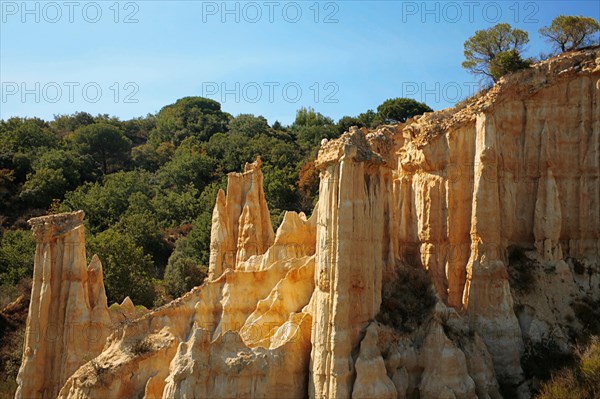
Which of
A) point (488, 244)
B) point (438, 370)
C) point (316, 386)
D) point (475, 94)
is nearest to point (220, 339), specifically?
point (316, 386)

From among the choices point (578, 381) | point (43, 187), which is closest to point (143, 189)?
point (43, 187)

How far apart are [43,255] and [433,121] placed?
16426mm

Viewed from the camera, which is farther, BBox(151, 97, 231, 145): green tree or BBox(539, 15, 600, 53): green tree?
BBox(151, 97, 231, 145): green tree

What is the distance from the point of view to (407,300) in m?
24.0

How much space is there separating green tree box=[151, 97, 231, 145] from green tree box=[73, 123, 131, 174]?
7.64 meters

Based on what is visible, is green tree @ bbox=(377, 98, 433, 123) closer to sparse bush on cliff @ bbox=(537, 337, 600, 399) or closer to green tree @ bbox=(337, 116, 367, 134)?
green tree @ bbox=(337, 116, 367, 134)

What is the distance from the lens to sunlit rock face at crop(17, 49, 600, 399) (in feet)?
68.0

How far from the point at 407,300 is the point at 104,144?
65.9 meters

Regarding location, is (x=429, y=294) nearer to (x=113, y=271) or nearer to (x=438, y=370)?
(x=438, y=370)

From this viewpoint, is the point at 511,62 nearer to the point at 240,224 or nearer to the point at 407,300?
the point at 407,300

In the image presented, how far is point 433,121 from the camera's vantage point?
29047 mm

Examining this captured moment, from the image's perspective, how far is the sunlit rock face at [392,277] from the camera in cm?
2072

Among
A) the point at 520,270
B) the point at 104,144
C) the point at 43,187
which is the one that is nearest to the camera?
the point at 520,270

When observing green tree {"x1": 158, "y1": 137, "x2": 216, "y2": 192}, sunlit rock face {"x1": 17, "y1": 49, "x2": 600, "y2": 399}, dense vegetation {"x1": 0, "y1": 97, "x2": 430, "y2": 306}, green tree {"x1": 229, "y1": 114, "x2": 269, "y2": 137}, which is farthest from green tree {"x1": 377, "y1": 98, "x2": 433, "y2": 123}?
sunlit rock face {"x1": 17, "y1": 49, "x2": 600, "y2": 399}
